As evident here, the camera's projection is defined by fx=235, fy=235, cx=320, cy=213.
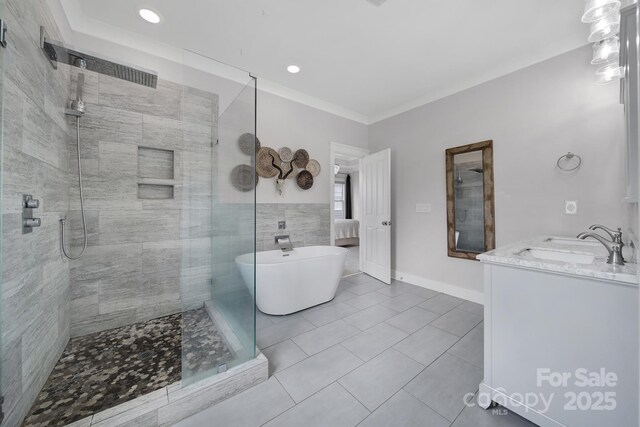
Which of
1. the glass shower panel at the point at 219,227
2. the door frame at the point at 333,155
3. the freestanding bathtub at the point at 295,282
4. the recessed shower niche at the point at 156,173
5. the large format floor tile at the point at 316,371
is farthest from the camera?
the door frame at the point at 333,155

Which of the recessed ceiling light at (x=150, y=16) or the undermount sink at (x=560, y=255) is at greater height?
the recessed ceiling light at (x=150, y=16)

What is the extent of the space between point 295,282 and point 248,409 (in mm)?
1206

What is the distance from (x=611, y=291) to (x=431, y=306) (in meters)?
1.82

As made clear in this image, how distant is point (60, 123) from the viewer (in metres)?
1.74

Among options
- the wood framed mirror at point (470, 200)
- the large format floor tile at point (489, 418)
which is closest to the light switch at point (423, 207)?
the wood framed mirror at point (470, 200)

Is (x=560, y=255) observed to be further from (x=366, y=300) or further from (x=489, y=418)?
(x=366, y=300)

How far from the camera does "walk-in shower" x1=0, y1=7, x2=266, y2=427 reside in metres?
1.22

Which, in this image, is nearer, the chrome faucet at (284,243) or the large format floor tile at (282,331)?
→ the large format floor tile at (282,331)

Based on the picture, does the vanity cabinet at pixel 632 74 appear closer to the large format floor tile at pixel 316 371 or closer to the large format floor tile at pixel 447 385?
the large format floor tile at pixel 447 385

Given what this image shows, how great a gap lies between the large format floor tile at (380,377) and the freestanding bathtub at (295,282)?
1.01m

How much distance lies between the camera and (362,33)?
2119mm

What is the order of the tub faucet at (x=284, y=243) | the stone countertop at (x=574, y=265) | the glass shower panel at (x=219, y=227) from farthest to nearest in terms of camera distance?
the tub faucet at (x=284, y=243)
the glass shower panel at (x=219, y=227)
the stone countertop at (x=574, y=265)

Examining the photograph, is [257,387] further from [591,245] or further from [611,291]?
[591,245]

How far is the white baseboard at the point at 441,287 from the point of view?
2789 millimetres
